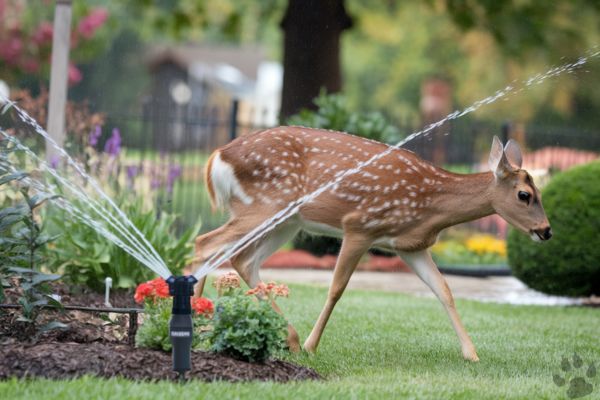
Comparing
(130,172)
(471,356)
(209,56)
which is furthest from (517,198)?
(209,56)

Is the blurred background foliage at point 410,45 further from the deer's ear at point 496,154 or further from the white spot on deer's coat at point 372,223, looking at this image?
Answer: the white spot on deer's coat at point 372,223

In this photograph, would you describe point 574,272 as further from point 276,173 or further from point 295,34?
point 295,34

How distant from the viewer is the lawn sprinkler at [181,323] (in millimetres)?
5543

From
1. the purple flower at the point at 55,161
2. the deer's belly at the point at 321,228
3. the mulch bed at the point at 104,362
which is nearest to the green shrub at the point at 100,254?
the purple flower at the point at 55,161

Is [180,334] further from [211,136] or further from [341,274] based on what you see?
[211,136]

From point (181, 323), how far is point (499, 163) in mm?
2515

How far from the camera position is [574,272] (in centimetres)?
1113

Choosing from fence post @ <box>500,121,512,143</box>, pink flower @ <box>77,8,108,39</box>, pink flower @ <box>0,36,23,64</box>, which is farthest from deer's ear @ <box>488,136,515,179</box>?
pink flower @ <box>0,36,23,64</box>

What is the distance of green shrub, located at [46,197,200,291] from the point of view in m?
8.77

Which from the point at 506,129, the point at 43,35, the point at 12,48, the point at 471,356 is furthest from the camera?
the point at 12,48

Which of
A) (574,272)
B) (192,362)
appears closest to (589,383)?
(192,362)

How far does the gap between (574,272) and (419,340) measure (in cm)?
376

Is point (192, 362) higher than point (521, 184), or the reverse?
point (521, 184)

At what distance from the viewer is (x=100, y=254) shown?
344 inches
